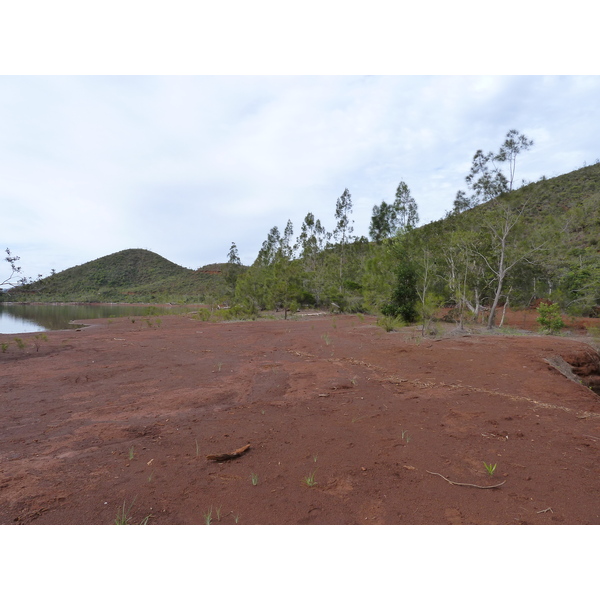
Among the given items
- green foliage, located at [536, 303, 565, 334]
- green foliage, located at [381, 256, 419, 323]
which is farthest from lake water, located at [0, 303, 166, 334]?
green foliage, located at [536, 303, 565, 334]

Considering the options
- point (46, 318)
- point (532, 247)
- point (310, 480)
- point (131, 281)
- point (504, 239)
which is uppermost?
point (131, 281)

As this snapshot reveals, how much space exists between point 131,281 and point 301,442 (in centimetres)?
8501

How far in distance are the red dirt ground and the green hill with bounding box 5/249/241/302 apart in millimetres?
50890

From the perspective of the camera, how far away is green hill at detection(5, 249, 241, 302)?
63281 millimetres

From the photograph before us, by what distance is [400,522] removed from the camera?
2.31 meters

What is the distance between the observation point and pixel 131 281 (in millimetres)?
77812

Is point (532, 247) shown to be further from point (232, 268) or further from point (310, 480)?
point (232, 268)

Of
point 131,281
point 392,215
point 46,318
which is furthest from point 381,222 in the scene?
point 131,281

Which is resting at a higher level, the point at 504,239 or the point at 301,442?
the point at 504,239

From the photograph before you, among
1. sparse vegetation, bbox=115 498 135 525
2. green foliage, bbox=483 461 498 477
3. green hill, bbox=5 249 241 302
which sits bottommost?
green foliage, bbox=483 461 498 477

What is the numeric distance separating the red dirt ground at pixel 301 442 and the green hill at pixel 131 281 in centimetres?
5089

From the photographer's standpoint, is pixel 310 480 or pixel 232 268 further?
pixel 232 268

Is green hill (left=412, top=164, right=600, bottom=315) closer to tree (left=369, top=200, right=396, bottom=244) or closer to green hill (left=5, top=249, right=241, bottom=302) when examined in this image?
tree (left=369, top=200, right=396, bottom=244)

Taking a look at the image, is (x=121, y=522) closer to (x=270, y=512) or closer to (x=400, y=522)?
(x=270, y=512)
